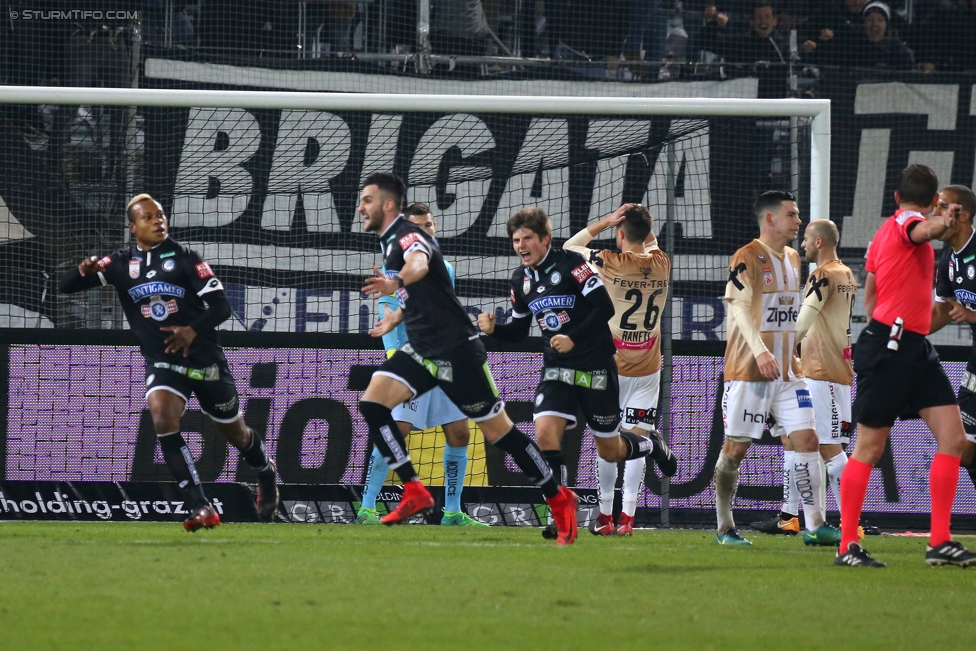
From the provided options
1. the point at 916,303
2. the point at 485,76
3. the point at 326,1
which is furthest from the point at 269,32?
the point at 916,303

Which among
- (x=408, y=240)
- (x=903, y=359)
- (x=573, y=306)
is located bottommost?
→ (x=903, y=359)

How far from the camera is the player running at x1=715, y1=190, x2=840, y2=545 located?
8102 mm

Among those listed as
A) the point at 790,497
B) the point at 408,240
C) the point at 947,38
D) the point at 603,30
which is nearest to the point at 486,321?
the point at 408,240

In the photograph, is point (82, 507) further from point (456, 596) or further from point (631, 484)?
point (456, 596)

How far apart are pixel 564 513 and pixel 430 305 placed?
153 cm

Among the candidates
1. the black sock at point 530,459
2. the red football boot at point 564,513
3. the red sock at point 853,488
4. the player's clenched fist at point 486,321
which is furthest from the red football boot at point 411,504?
the red sock at point 853,488

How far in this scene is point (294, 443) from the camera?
10.5m

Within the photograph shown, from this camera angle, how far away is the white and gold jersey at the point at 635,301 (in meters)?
9.18

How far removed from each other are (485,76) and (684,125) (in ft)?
10.2

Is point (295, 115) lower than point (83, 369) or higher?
higher

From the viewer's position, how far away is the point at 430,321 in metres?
7.74

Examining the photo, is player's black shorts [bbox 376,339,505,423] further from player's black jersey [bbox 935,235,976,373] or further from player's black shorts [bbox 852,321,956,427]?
player's black jersey [bbox 935,235,976,373]

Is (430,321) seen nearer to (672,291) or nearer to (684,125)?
(672,291)

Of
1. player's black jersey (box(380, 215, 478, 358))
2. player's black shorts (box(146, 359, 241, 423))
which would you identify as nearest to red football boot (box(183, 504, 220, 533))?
player's black shorts (box(146, 359, 241, 423))
